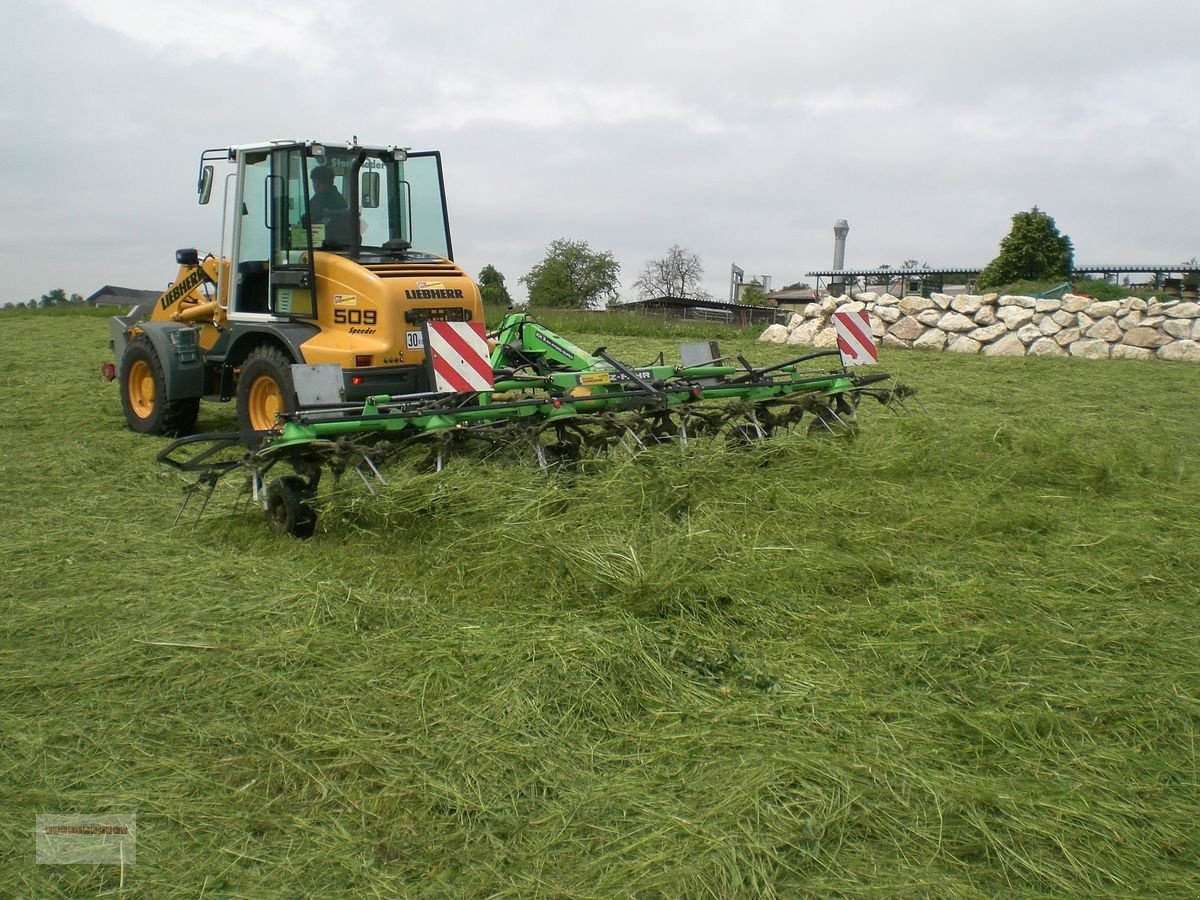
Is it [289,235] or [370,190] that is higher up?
[370,190]

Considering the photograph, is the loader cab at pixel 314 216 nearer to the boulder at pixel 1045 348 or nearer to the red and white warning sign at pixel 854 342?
the red and white warning sign at pixel 854 342

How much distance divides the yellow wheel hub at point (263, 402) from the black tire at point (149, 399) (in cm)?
120

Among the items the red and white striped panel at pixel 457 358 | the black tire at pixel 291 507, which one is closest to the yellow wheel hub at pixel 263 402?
the red and white striped panel at pixel 457 358

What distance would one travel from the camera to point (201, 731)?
3.21m

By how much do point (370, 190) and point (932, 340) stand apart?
13123mm

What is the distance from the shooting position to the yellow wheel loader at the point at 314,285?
7344 mm

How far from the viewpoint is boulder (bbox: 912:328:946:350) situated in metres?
18.5

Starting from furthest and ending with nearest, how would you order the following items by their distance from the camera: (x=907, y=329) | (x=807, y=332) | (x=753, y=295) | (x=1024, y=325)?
(x=753, y=295), (x=807, y=332), (x=907, y=329), (x=1024, y=325)

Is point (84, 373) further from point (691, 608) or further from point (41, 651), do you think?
point (691, 608)

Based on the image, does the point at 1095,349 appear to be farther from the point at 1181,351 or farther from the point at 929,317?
the point at 929,317

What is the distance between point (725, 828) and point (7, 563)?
153 inches

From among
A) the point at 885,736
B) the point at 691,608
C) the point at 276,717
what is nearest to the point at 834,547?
the point at 691,608

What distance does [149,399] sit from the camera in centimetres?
939

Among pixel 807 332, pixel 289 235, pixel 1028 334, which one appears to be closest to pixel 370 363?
pixel 289 235
